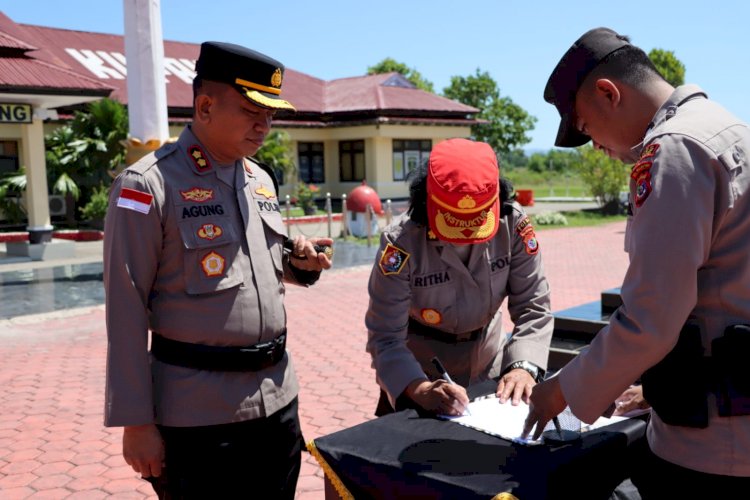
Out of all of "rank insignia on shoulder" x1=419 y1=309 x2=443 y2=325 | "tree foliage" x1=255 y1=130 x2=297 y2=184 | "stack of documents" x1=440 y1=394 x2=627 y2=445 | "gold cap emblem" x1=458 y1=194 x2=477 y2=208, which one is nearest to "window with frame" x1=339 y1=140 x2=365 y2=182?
"tree foliage" x1=255 y1=130 x2=297 y2=184

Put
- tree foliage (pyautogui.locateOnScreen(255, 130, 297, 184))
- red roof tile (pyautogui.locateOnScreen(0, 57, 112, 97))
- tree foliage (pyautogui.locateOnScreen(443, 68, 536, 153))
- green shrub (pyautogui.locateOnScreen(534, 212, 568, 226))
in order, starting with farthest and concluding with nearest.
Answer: tree foliage (pyautogui.locateOnScreen(443, 68, 536, 153)), tree foliage (pyautogui.locateOnScreen(255, 130, 297, 184)), green shrub (pyautogui.locateOnScreen(534, 212, 568, 226)), red roof tile (pyautogui.locateOnScreen(0, 57, 112, 97))

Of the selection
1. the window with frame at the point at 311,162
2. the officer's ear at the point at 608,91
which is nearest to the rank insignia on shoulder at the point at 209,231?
the officer's ear at the point at 608,91

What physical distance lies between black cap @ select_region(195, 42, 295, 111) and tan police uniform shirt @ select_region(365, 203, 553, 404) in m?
0.64

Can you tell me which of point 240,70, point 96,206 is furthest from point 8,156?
point 240,70

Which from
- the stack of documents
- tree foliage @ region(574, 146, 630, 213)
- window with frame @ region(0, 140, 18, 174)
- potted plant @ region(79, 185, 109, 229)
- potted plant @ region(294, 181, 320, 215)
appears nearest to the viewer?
the stack of documents

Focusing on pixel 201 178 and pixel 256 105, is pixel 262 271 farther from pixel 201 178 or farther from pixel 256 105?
pixel 256 105

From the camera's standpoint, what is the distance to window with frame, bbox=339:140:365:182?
27.3 m

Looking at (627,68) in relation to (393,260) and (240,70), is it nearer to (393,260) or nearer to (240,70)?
(393,260)

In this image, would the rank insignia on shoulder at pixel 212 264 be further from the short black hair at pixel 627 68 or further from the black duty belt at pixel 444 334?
the short black hair at pixel 627 68

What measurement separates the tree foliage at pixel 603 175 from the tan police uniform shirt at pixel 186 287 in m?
23.1

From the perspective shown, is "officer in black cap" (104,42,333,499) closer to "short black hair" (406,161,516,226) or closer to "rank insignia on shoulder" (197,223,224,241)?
"rank insignia on shoulder" (197,223,224,241)

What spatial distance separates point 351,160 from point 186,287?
2572cm

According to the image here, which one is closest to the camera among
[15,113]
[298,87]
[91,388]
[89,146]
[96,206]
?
[91,388]

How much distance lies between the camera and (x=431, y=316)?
102 inches
